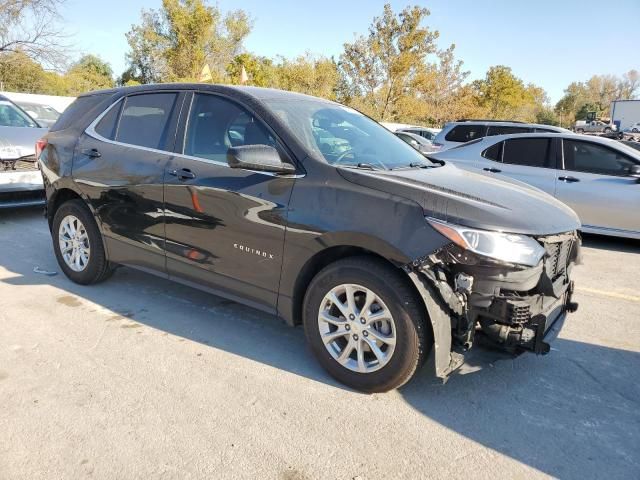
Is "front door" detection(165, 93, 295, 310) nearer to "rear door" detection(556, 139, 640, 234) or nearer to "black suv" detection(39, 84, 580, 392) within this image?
"black suv" detection(39, 84, 580, 392)

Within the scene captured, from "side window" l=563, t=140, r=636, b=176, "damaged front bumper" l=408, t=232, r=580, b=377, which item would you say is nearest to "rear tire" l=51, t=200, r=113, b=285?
"damaged front bumper" l=408, t=232, r=580, b=377

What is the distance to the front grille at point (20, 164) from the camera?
7.11m

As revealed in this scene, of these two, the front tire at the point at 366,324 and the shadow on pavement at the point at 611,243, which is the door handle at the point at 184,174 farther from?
the shadow on pavement at the point at 611,243

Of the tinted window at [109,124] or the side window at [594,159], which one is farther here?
the side window at [594,159]

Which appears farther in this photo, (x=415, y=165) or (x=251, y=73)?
(x=251, y=73)

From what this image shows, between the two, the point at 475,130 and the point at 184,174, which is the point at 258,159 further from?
the point at 475,130

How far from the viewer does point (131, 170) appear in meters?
4.14

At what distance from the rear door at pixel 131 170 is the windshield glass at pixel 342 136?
1.01 metres

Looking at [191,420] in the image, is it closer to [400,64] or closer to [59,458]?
[59,458]

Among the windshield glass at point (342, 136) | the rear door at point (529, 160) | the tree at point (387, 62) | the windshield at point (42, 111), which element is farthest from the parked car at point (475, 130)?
the tree at point (387, 62)

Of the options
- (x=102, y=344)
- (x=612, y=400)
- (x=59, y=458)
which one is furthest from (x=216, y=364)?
(x=612, y=400)

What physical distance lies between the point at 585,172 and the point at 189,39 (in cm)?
2546

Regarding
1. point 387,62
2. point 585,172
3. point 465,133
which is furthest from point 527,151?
point 387,62

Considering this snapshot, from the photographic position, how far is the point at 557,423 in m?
2.88
